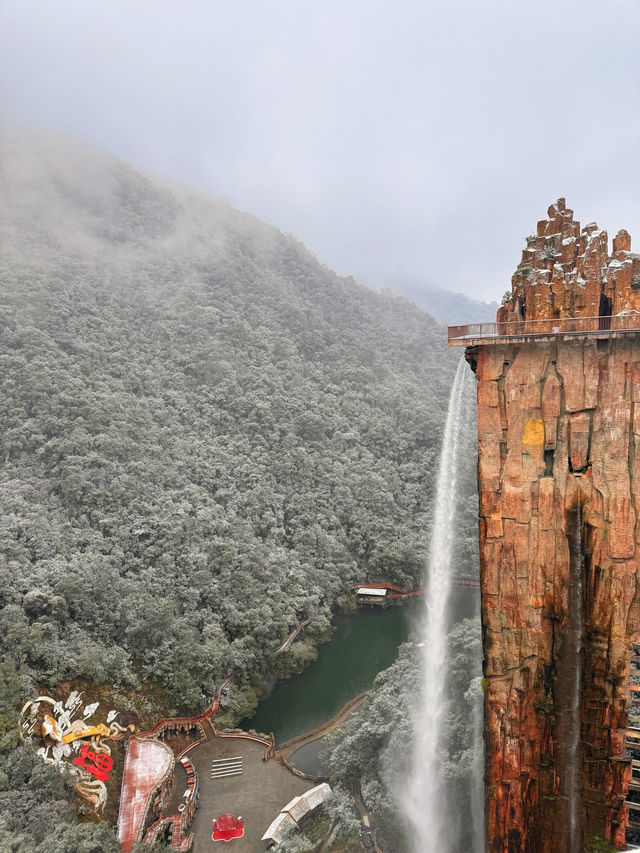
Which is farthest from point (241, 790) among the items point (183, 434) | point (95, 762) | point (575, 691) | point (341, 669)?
point (183, 434)

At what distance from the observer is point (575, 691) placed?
7.27 metres

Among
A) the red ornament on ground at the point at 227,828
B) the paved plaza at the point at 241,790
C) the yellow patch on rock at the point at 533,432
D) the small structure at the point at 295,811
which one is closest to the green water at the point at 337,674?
the paved plaza at the point at 241,790

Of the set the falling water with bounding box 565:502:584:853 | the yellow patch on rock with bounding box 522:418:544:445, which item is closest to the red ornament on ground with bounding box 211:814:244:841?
the falling water with bounding box 565:502:584:853

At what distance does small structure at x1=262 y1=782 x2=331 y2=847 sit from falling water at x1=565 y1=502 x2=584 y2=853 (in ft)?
25.8

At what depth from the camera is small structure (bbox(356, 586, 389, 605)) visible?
1009 inches

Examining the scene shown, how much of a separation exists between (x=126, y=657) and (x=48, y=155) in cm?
4504

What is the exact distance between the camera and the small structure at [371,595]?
25.6 meters

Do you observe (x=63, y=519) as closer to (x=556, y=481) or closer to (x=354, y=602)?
(x=354, y=602)

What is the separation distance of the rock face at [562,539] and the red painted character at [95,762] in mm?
11305

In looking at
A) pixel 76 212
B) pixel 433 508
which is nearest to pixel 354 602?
pixel 433 508

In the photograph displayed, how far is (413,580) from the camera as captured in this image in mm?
26516

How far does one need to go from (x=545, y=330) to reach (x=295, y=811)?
12997 millimetres

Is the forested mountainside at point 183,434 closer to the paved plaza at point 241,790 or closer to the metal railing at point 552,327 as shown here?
the paved plaza at point 241,790

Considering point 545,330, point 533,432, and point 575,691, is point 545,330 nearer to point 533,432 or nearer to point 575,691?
point 533,432
